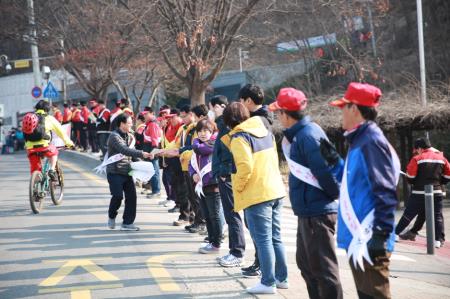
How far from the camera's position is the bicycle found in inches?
477

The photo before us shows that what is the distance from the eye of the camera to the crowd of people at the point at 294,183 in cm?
453

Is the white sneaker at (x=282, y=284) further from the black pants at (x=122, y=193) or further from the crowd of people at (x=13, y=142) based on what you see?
the crowd of people at (x=13, y=142)

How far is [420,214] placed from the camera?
11547 millimetres

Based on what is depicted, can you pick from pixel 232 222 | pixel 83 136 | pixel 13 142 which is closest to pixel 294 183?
pixel 232 222

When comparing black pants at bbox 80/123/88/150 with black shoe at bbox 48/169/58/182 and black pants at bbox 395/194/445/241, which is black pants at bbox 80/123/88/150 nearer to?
black shoe at bbox 48/169/58/182

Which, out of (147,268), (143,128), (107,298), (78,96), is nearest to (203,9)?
(143,128)

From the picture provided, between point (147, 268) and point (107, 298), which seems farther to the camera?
point (147, 268)

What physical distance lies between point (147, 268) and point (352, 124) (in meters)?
4.09

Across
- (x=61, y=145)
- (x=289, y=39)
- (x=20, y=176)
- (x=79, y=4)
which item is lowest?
(x=20, y=176)

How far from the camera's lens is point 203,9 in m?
18.1

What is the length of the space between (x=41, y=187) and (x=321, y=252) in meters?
8.45

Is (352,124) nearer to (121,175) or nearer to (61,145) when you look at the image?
(121,175)

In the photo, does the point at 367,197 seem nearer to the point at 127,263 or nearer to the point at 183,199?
the point at 127,263

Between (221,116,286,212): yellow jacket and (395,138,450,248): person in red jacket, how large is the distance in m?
5.47
